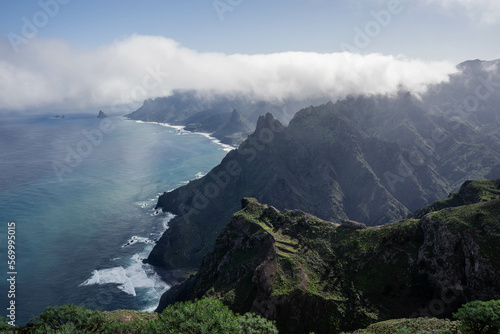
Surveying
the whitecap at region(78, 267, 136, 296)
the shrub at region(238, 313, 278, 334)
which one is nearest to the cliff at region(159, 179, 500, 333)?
the shrub at region(238, 313, 278, 334)

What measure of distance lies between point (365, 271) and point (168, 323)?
66.3 meters

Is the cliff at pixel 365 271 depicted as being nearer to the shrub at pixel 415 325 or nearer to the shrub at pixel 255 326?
the shrub at pixel 415 325

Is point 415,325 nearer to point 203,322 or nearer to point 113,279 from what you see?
point 203,322

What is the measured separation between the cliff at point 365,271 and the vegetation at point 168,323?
35255 mm

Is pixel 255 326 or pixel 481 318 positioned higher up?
pixel 481 318

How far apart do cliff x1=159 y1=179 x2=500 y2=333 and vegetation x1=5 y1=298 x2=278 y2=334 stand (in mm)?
35255

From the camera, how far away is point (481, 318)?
41344mm

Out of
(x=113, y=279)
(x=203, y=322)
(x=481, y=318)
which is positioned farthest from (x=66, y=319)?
(x=113, y=279)

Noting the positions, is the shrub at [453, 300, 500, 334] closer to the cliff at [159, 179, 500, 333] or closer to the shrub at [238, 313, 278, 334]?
the shrub at [238, 313, 278, 334]

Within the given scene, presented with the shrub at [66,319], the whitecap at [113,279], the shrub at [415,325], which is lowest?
the whitecap at [113,279]

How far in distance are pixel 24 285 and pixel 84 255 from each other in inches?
1448

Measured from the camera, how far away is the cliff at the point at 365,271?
75.2m

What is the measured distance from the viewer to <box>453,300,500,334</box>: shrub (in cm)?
4100

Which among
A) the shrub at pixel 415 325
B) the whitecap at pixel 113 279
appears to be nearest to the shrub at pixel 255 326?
the shrub at pixel 415 325
